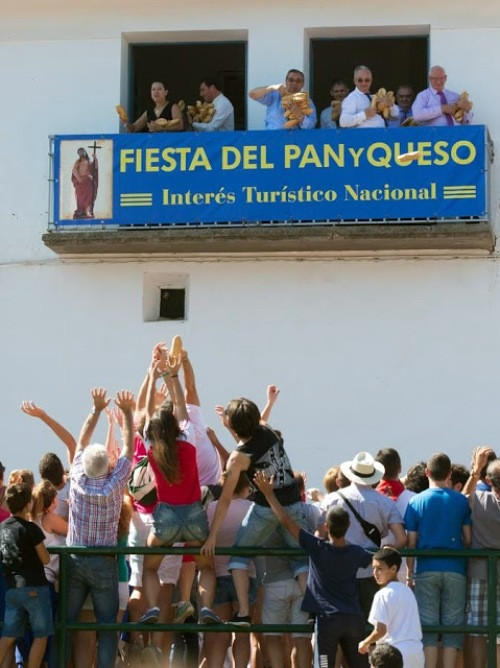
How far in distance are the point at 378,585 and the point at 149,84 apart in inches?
401

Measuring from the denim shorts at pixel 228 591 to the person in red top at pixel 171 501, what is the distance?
24 cm

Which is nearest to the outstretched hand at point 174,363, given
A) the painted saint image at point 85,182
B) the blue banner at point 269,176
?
the blue banner at point 269,176

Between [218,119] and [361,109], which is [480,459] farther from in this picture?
[218,119]

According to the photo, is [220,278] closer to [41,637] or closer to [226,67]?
[226,67]

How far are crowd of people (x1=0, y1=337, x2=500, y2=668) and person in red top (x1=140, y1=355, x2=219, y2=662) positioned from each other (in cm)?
1

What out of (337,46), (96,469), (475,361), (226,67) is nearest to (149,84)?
(226,67)

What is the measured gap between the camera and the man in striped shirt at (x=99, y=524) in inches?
476

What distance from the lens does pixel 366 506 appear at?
12.1 m

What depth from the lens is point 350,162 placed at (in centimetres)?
1809

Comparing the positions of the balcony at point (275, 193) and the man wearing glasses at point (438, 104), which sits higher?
the man wearing glasses at point (438, 104)

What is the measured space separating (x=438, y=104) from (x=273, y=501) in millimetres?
7720

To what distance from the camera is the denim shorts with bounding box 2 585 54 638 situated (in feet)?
39.2

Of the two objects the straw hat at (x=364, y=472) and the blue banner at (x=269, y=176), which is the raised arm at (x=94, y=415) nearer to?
the straw hat at (x=364, y=472)

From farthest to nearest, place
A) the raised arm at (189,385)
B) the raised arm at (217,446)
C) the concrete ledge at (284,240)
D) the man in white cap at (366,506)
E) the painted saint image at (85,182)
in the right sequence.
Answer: the painted saint image at (85,182) → the concrete ledge at (284,240) → the raised arm at (217,446) → the raised arm at (189,385) → the man in white cap at (366,506)
